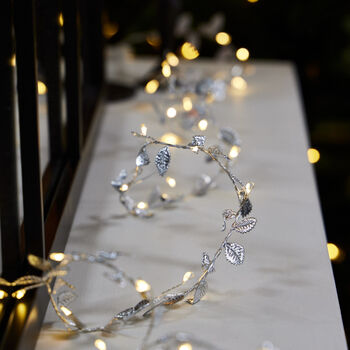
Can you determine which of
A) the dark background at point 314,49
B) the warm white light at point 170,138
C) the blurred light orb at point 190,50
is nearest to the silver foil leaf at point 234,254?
the warm white light at point 170,138

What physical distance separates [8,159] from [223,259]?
0.27 m

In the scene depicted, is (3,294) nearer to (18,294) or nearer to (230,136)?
(18,294)

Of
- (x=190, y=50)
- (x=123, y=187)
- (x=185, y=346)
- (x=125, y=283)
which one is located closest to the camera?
(x=185, y=346)

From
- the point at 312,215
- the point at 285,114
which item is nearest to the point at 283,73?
the point at 285,114

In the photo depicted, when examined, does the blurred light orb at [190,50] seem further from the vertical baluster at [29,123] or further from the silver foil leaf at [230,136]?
the vertical baluster at [29,123]

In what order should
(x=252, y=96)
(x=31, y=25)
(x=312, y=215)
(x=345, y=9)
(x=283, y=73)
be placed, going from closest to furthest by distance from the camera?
(x=31, y=25) < (x=312, y=215) < (x=252, y=96) < (x=283, y=73) < (x=345, y=9)

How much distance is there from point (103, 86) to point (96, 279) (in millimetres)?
720

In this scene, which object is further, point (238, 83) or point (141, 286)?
point (238, 83)

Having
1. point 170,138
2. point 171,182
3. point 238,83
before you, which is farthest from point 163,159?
point 238,83

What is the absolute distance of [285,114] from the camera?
1364mm

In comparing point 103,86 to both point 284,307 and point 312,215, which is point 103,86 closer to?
point 312,215

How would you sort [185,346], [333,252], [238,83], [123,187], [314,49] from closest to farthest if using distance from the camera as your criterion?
1. [185,346]
2. [123,187]
3. [238,83]
4. [333,252]
5. [314,49]

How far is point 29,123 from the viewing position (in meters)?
0.61

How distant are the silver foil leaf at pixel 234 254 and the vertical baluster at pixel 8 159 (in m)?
0.20
